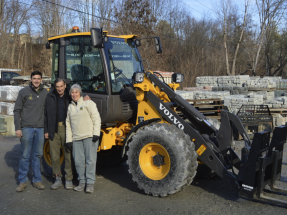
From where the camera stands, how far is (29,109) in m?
5.24

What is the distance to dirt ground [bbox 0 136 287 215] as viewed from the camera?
4.45 m

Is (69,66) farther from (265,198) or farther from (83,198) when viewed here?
(265,198)

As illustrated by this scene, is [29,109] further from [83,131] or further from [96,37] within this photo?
[96,37]

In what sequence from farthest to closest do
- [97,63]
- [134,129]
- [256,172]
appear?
1. [97,63]
2. [134,129]
3. [256,172]

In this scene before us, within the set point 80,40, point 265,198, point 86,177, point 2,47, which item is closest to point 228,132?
point 265,198

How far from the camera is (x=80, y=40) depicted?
574 cm

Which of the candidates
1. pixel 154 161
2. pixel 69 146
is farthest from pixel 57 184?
pixel 154 161

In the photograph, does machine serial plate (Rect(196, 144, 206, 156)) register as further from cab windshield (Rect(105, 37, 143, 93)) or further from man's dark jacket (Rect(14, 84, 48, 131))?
man's dark jacket (Rect(14, 84, 48, 131))

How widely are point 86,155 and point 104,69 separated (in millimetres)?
1533

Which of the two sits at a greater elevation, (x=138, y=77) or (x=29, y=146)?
(x=138, y=77)

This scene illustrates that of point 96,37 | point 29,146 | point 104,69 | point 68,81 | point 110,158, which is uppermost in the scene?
point 96,37

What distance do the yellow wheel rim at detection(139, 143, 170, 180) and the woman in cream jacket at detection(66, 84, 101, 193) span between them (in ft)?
2.77

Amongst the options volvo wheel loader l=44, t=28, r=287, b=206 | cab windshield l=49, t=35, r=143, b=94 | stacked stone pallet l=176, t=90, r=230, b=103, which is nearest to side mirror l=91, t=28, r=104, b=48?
volvo wheel loader l=44, t=28, r=287, b=206

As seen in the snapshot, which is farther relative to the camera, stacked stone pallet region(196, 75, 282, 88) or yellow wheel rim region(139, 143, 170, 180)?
stacked stone pallet region(196, 75, 282, 88)
